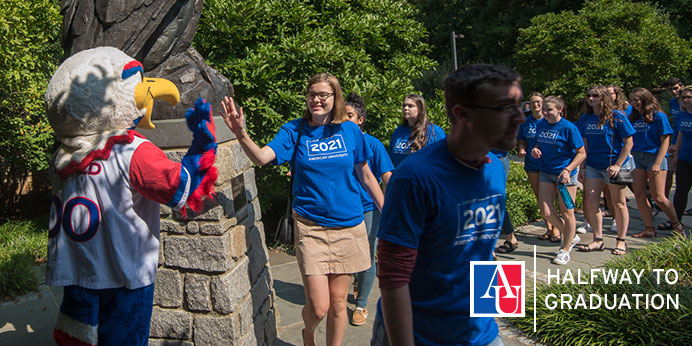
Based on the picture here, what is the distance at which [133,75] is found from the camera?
2.48m

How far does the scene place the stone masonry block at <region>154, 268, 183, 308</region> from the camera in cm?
328

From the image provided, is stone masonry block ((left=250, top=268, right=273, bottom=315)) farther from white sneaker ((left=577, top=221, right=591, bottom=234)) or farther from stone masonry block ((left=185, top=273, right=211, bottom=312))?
white sneaker ((left=577, top=221, right=591, bottom=234))

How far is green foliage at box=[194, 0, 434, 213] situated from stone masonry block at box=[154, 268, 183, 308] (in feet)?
9.97

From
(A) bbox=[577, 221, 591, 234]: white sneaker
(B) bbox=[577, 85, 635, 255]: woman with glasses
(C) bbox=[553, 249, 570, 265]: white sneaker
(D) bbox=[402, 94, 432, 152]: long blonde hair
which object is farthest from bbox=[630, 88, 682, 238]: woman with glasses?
(D) bbox=[402, 94, 432, 152]: long blonde hair

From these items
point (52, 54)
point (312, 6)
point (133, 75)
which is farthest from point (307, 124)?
point (52, 54)

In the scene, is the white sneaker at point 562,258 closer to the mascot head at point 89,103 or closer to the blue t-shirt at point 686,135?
the blue t-shirt at point 686,135

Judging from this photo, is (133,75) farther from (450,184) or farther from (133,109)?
(450,184)

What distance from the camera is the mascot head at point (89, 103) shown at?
229 cm

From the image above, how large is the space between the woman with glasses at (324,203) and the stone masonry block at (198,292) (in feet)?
2.00

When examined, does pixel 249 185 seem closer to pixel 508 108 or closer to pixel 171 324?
pixel 171 324

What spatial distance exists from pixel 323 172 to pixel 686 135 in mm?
5906

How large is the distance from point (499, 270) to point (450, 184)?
1.79 feet

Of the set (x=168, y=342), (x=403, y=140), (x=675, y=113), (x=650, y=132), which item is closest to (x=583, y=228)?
(x=650, y=132)

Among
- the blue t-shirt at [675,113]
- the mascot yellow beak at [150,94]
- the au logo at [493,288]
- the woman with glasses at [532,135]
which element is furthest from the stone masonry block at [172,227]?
the blue t-shirt at [675,113]
